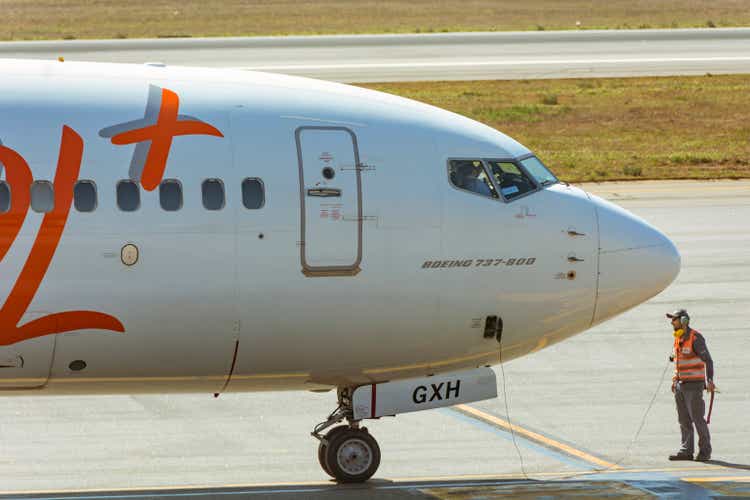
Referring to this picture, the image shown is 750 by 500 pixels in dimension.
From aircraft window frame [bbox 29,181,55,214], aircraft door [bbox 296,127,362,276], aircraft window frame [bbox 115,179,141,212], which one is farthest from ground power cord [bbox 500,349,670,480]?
aircraft window frame [bbox 29,181,55,214]

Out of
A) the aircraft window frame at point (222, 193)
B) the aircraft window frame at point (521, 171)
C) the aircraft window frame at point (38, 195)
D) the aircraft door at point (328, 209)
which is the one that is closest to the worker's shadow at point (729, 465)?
the aircraft window frame at point (521, 171)

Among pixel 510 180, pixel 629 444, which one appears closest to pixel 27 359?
pixel 510 180

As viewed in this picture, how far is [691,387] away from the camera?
2039cm

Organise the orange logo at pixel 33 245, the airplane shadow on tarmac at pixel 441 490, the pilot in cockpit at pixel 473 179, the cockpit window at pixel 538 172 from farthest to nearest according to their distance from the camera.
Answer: the cockpit window at pixel 538 172 < the pilot in cockpit at pixel 473 179 < the airplane shadow on tarmac at pixel 441 490 < the orange logo at pixel 33 245

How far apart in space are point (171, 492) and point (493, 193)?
19.3 ft

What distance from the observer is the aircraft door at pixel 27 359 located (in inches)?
650

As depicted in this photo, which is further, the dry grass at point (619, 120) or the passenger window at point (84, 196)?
the dry grass at point (619, 120)

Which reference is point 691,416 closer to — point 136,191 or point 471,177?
point 471,177

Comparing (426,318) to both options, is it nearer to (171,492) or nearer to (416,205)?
(416,205)

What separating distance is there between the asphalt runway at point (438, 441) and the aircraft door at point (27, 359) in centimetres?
221

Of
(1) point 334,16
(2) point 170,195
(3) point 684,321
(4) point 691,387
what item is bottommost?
(4) point 691,387

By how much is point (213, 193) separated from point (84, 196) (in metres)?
1.57

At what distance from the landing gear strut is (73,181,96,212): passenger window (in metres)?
4.39

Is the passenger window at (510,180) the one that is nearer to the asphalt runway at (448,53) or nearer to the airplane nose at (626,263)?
the airplane nose at (626,263)
